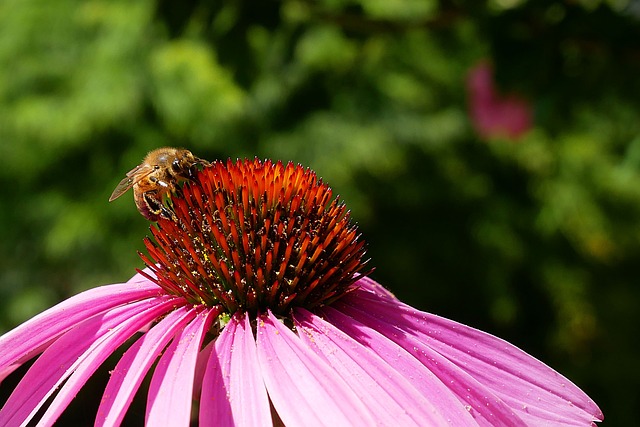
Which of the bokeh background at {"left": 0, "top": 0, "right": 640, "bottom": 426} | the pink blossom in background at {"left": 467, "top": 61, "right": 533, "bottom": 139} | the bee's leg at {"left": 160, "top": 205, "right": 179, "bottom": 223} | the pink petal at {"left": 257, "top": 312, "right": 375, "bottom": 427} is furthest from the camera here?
the bokeh background at {"left": 0, "top": 0, "right": 640, "bottom": 426}

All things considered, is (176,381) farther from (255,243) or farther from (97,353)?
(255,243)

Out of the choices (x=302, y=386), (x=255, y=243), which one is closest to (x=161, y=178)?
(x=255, y=243)

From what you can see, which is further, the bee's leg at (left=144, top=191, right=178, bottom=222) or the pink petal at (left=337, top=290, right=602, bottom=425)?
the bee's leg at (left=144, top=191, right=178, bottom=222)

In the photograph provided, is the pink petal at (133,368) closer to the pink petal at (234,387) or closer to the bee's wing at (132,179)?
the pink petal at (234,387)

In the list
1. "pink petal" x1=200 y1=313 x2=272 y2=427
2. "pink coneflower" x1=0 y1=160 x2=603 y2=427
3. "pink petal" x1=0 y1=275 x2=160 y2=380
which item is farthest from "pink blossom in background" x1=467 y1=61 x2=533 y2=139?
"pink petal" x1=200 y1=313 x2=272 y2=427

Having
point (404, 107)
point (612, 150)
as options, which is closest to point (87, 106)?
point (404, 107)

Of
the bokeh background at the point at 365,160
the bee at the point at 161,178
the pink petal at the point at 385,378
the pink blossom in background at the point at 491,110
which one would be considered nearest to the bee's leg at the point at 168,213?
the bee at the point at 161,178

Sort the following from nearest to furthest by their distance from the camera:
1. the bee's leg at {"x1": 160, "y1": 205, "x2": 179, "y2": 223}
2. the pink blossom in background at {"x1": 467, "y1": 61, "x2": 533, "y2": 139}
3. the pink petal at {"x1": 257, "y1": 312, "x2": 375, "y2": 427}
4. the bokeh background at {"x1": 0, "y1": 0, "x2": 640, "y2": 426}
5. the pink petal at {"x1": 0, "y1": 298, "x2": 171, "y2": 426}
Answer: the pink petal at {"x1": 257, "y1": 312, "x2": 375, "y2": 427}
the pink petal at {"x1": 0, "y1": 298, "x2": 171, "y2": 426}
the bee's leg at {"x1": 160, "y1": 205, "x2": 179, "y2": 223}
the pink blossom in background at {"x1": 467, "y1": 61, "x2": 533, "y2": 139}
the bokeh background at {"x1": 0, "y1": 0, "x2": 640, "y2": 426}

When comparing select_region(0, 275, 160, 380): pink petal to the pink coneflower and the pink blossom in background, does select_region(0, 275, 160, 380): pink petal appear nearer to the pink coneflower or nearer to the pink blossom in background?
the pink coneflower
